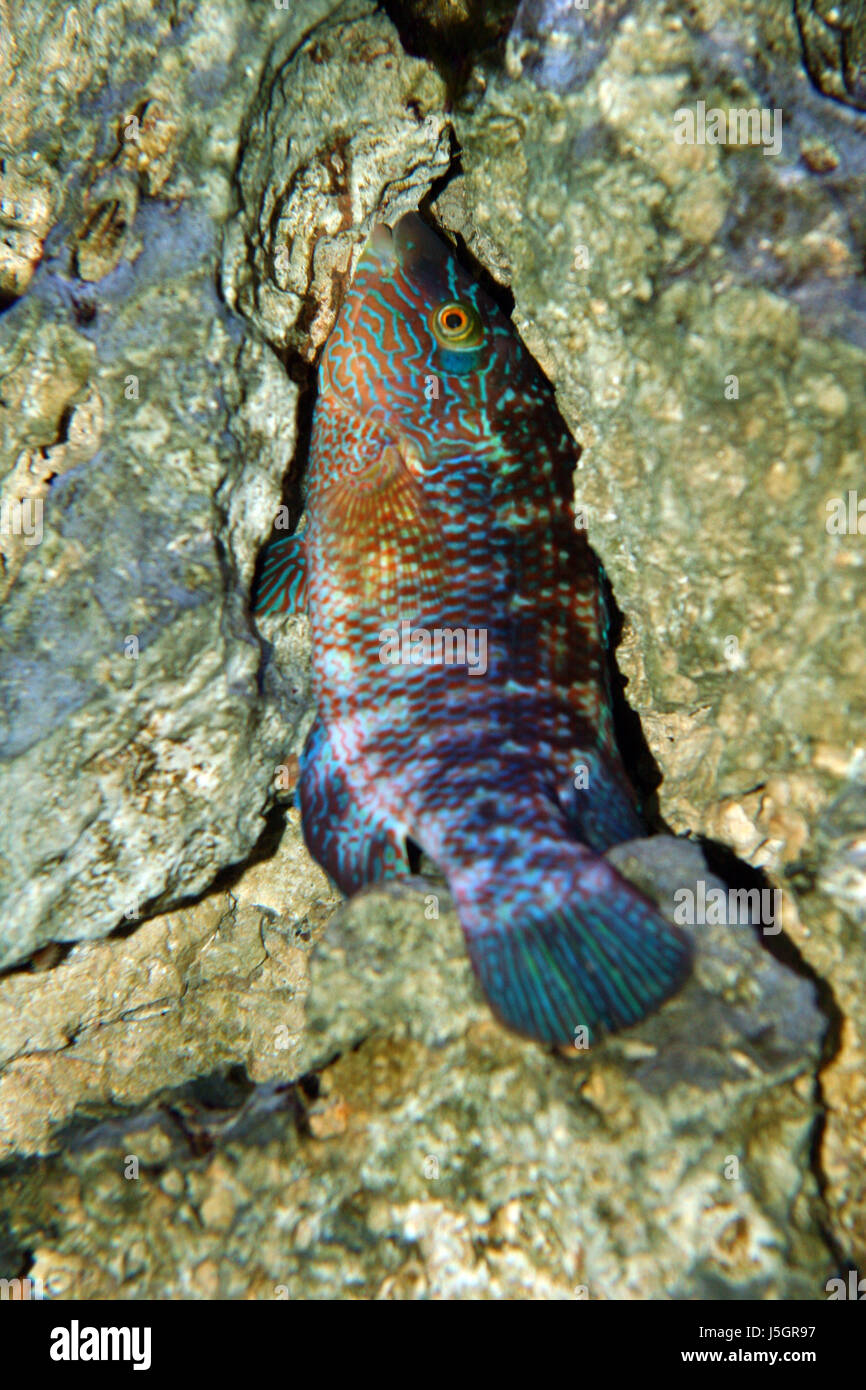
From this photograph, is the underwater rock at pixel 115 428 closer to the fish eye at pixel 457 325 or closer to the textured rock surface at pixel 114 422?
the textured rock surface at pixel 114 422

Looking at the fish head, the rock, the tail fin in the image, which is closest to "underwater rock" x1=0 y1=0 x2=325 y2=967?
the fish head

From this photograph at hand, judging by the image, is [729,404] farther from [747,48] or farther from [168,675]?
[168,675]

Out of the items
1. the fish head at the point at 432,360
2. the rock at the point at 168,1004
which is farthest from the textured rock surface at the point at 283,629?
the rock at the point at 168,1004

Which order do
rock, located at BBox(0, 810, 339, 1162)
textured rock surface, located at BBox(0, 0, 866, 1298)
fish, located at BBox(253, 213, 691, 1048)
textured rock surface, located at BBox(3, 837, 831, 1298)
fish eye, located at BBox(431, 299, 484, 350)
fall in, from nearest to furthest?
textured rock surface, located at BBox(3, 837, 831, 1298), textured rock surface, located at BBox(0, 0, 866, 1298), fish, located at BBox(253, 213, 691, 1048), fish eye, located at BBox(431, 299, 484, 350), rock, located at BBox(0, 810, 339, 1162)

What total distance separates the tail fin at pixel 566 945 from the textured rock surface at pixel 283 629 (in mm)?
90

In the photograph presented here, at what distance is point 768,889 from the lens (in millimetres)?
2365

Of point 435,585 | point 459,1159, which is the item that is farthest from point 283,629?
point 459,1159

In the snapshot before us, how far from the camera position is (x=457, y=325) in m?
2.55

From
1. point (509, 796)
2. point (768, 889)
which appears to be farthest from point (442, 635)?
point (768, 889)

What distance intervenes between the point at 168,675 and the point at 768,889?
208cm

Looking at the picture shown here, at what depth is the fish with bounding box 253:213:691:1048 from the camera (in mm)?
2432

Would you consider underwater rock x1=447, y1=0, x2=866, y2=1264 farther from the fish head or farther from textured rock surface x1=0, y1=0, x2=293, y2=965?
textured rock surface x1=0, y1=0, x2=293, y2=965
